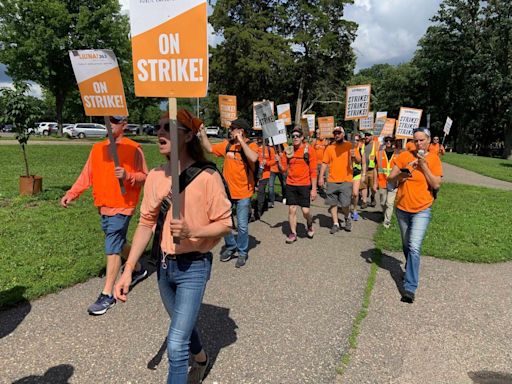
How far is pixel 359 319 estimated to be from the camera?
4105 mm

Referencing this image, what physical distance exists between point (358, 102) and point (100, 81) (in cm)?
501

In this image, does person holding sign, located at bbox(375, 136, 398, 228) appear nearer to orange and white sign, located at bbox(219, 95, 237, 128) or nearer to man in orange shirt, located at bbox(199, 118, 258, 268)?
orange and white sign, located at bbox(219, 95, 237, 128)

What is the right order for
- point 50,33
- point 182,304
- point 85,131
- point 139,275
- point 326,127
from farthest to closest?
point 85,131, point 50,33, point 326,127, point 139,275, point 182,304

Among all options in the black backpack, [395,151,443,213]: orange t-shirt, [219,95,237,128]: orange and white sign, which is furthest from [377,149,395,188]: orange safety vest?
the black backpack

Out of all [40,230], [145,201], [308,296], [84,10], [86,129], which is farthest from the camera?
[86,129]

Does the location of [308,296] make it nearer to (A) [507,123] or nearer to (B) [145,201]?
(B) [145,201]

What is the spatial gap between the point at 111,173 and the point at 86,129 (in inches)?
1518

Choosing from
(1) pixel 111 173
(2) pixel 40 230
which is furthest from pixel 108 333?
(2) pixel 40 230

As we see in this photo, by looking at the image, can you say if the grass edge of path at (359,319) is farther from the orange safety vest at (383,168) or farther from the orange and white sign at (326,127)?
the orange and white sign at (326,127)

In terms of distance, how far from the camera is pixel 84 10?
30.3 meters

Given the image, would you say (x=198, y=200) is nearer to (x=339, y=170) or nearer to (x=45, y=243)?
(x=45, y=243)

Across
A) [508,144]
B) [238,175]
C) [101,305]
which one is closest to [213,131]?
[508,144]

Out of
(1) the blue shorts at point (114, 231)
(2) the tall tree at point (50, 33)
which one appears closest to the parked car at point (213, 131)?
(2) the tall tree at point (50, 33)

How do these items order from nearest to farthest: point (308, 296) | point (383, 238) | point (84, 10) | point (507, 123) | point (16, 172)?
point (308, 296), point (383, 238), point (16, 172), point (84, 10), point (507, 123)
